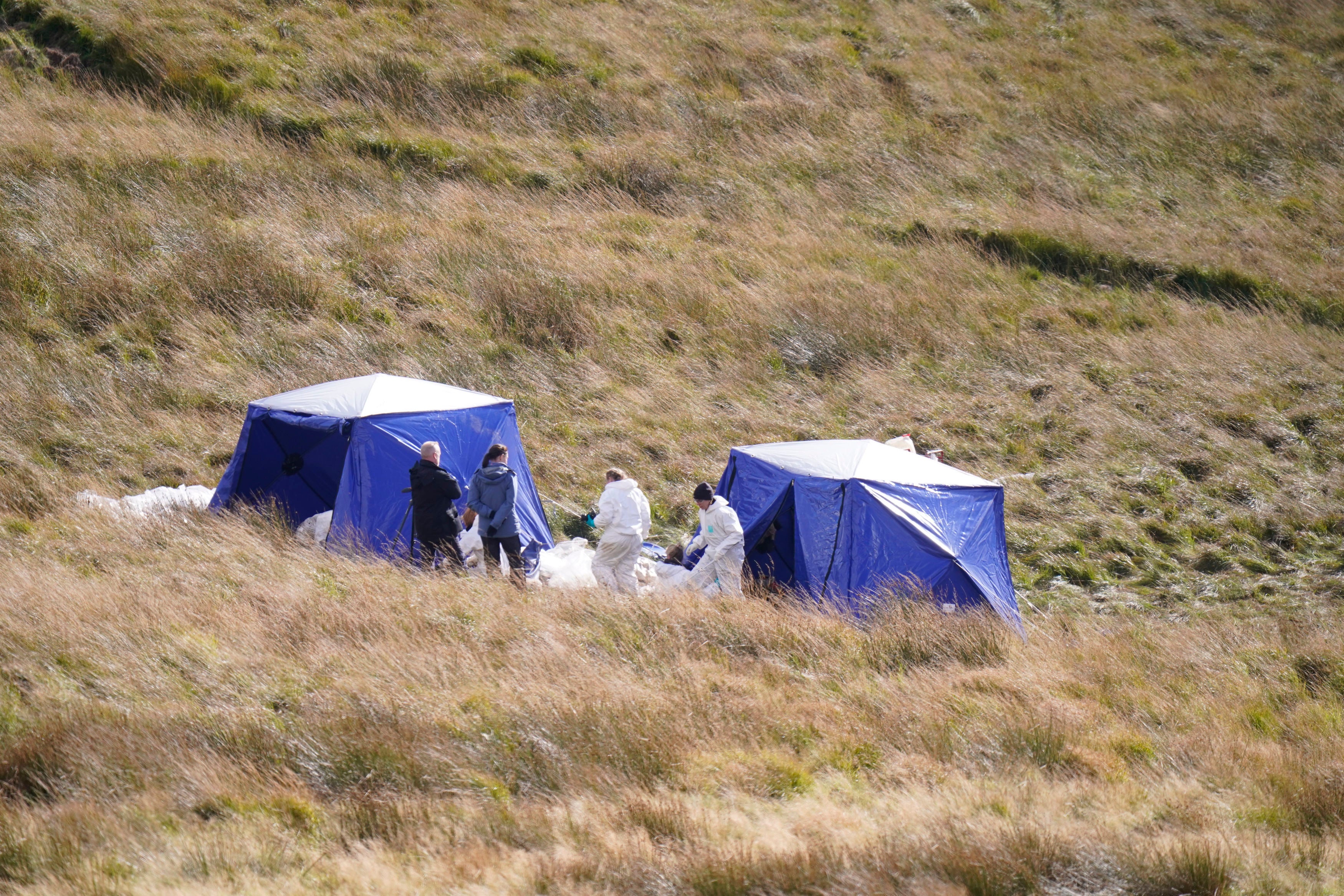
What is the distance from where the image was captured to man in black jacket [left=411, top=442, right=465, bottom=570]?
29.9ft

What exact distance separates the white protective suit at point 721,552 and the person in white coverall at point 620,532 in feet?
1.90

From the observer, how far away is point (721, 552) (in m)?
9.59

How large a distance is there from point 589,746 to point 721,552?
3.88m

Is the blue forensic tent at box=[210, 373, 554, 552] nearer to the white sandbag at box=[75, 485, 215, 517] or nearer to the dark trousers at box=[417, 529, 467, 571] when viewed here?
the white sandbag at box=[75, 485, 215, 517]

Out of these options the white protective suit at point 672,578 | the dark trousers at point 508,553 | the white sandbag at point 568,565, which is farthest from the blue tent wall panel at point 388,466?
the white protective suit at point 672,578

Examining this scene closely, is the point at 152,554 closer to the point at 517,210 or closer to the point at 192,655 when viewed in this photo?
the point at 192,655

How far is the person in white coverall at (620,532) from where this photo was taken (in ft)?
30.6

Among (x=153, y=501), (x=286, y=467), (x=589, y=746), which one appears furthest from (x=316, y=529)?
(x=589, y=746)

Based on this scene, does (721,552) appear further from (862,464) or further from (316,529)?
(316,529)

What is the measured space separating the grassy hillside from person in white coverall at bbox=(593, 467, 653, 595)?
1141 millimetres

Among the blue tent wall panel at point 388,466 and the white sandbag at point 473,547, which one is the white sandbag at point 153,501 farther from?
the white sandbag at point 473,547

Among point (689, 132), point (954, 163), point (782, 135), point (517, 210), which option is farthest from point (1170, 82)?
point (517, 210)

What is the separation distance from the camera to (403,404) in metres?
10.0

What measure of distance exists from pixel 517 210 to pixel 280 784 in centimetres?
1295
